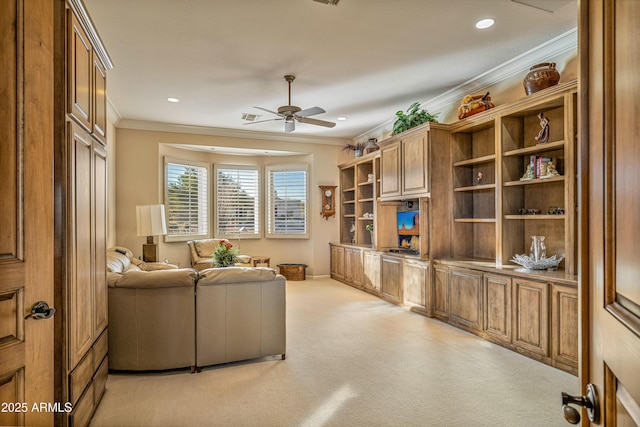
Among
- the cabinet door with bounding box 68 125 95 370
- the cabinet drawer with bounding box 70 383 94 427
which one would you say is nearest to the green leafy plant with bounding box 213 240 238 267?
the cabinet door with bounding box 68 125 95 370

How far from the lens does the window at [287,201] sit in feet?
26.8

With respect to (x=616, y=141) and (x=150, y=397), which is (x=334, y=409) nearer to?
(x=150, y=397)

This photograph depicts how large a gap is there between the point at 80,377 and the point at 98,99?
76.3 inches

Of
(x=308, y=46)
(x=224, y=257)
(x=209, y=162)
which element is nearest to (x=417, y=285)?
(x=224, y=257)

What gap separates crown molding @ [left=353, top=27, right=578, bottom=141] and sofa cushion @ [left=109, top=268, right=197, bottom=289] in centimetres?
412

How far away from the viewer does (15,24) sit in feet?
4.44

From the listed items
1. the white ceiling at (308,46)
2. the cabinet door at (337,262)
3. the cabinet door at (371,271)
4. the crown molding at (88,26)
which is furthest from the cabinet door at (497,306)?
the crown molding at (88,26)

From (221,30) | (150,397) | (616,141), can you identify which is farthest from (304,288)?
(616,141)

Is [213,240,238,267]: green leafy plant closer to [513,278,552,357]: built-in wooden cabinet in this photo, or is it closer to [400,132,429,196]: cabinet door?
[400,132,429,196]: cabinet door

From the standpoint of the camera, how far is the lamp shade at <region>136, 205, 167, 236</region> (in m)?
5.80

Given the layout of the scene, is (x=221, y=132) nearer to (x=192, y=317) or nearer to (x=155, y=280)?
(x=155, y=280)

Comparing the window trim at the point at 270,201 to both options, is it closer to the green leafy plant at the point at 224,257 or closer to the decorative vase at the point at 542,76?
the green leafy plant at the point at 224,257

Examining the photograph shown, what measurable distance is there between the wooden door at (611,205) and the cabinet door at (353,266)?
19.2 ft

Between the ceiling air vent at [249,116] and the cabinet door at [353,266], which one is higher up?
the ceiling air vent at [249,116]
